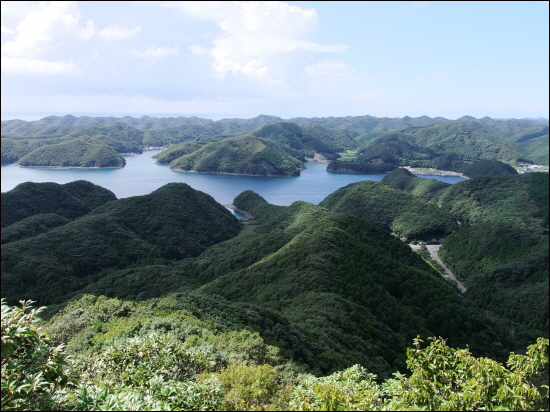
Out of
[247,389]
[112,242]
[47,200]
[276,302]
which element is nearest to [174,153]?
[47,200]

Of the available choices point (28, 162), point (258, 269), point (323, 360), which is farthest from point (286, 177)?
point (323, 360)

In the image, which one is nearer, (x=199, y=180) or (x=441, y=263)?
(x=441, y=263)

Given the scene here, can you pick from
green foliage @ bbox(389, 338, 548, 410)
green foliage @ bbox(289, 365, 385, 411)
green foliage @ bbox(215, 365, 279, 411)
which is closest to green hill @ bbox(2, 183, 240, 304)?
green foliage @ bbox(215, 365, 279, 411)

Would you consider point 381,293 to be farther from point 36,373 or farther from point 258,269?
point 36,373

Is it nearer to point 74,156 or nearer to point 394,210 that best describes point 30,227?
point 394,210

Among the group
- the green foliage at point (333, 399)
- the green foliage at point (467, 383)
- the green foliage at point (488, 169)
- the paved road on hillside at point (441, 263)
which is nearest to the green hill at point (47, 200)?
the paved road on hillside at point (441, 263)

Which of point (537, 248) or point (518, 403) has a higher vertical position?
point (518, 403)

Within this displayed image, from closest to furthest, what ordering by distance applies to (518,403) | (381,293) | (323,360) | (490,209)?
(518,403) → (323,360) → (381,293) → (490,209)

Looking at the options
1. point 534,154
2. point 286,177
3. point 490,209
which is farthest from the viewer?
point 534,154
